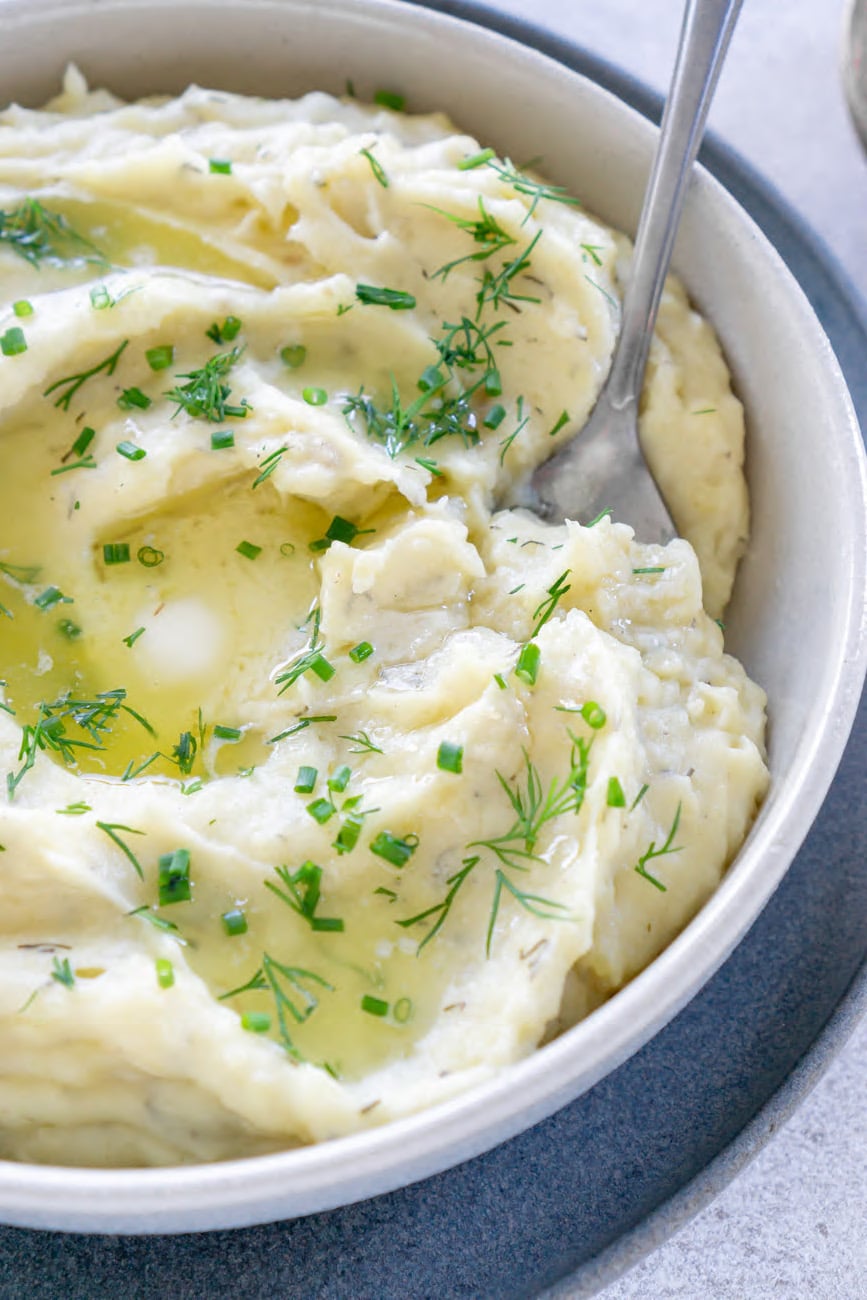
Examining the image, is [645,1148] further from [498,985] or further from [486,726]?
[486,726]

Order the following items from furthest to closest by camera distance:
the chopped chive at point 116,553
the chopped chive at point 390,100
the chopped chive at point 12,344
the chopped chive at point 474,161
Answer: the chopped chive at point 390,100 → the chopped chive at point 474,161 → the chopped chive at point 116,553 → the chopped chive at point 12,344

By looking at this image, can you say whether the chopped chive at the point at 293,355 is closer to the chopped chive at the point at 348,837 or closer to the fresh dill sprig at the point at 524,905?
the chopped chive at the point at 348,837

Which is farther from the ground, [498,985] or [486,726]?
[486,726]

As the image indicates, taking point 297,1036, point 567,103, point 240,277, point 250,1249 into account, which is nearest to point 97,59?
point 240,277

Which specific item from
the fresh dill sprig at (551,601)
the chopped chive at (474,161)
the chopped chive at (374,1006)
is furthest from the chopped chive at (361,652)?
the chopped chive at (474,161)

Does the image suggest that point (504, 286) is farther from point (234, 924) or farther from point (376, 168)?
point (234, 924)

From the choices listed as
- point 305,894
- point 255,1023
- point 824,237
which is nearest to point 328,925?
point 305,894
